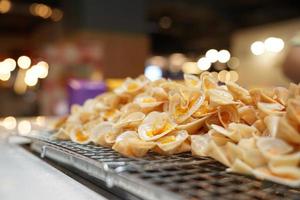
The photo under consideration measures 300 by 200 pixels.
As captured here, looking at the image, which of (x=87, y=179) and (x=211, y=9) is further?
(x=211, y=9)

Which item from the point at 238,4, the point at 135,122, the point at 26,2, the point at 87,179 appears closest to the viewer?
the point at 87,179

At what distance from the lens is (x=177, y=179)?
537 mm

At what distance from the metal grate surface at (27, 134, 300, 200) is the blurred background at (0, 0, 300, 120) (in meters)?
0.29

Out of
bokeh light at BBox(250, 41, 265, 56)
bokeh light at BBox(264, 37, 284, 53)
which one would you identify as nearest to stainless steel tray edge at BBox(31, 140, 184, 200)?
bokeh light at BBox(264, 37, 284, 53)

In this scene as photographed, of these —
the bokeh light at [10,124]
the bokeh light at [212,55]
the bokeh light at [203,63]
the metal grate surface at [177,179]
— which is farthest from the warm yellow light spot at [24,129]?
the bokeh light at [203,63]

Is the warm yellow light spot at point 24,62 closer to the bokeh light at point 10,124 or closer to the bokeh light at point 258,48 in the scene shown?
the bokeh light at point 258,48

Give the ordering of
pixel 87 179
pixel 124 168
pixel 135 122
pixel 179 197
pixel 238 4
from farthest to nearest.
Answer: pixel 238 4 → pixel 135 122 → pixel 87 179 → pixel 124 168 → pixel 179 197

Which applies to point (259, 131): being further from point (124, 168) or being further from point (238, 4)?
point (238, 4)

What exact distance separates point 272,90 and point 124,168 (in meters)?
0.34

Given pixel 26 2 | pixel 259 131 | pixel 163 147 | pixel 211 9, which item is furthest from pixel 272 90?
pixel 26 2

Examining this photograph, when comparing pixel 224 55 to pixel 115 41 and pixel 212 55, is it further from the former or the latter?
pixel 115 41

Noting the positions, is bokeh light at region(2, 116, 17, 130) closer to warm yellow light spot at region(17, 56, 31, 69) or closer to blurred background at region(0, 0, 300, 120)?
blurred background at region(0, 0, 300, 120)

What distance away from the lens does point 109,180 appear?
1.85ft

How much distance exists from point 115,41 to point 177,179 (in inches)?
195
